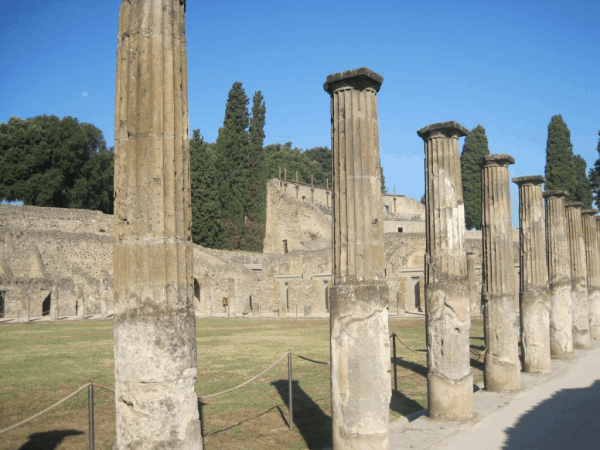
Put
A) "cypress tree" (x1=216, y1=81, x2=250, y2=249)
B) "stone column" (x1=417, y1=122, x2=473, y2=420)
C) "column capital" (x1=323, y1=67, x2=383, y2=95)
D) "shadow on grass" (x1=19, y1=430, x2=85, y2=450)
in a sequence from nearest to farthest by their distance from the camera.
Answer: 1. "column capital" (x1=323, y1=67, x2=383, y2=95)
2. "shadow on grass" (x1=19, y1=430, x2=85, y2=450)
3. "stone column" (x1=417, y1=122, x2=473, y2=420)
4. "cypress tree" (x1=216, y1=81, x2=250, y2=249)

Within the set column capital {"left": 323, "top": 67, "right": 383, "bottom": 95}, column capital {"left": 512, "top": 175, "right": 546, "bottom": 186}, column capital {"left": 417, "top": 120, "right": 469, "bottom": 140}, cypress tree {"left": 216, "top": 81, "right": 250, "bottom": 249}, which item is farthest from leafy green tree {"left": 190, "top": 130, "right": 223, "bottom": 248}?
column capital {"left": 323, "top": 67, "right": 383, "bottom": 95}

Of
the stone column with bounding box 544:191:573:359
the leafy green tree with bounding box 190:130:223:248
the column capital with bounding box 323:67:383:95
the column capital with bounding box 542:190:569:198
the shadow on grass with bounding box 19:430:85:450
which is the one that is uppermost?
the leafy green tree with bounding box 190:130:223:248

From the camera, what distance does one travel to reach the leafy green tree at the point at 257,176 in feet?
151

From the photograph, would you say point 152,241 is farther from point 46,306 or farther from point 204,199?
point 204,199

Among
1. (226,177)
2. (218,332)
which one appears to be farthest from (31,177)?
(218,332)

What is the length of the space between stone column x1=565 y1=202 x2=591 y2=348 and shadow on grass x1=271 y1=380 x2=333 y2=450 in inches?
336

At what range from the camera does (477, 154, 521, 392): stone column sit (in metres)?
9.07

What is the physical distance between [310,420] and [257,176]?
3964 centimetres

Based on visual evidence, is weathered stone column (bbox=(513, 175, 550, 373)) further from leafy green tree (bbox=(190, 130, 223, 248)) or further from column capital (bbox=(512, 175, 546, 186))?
leafy green tree (bbox=(190, 130, 223, 248))

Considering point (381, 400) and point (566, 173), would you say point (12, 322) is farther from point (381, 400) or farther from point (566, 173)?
point (566, 173)

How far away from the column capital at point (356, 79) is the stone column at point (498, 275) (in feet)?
14.3

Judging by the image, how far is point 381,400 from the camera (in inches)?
212

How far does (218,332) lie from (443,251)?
13.9 metres

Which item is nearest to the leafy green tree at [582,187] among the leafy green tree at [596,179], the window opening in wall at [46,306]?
the leafy green tree at [596,179]
